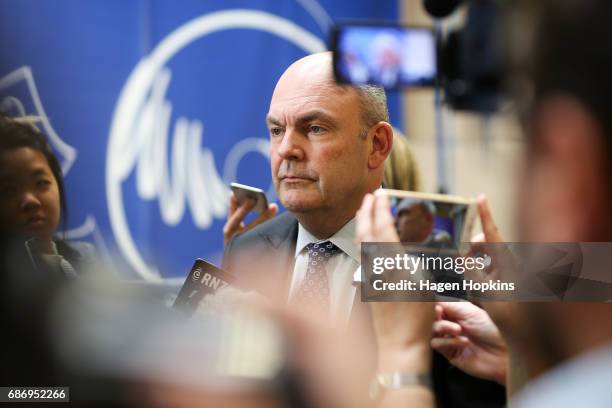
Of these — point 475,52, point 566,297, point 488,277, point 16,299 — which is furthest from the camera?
point 488,277

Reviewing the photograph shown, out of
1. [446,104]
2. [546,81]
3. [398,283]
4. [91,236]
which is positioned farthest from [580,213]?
[91,236]

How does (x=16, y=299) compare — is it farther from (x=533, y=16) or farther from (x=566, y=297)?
(x=566, y=297)

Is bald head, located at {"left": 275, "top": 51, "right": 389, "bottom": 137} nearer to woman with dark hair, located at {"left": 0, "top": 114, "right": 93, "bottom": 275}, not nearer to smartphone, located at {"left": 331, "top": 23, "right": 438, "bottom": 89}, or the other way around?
smartphone, located at {"left": 331, "top": 23, "right": 438, "bottom": 89}

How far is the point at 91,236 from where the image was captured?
0.99m

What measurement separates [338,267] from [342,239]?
0.03 meters

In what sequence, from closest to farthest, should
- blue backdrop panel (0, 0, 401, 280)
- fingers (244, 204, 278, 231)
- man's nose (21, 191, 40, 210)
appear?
man's nose (21, 191, 40, 210) → fingers (244, 204, 278, 231) → blue backdrop panel (0, 0, 401, 280)

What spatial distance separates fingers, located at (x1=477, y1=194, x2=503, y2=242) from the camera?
30.6 inches

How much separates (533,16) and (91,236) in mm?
708

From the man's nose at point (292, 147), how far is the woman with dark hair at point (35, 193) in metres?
0.24

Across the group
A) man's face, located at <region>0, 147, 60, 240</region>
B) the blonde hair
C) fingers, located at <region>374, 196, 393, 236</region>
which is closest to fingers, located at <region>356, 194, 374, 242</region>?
fingers, located at <region>374, 196, 393, 236</region>

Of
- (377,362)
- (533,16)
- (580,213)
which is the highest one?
(533,16)

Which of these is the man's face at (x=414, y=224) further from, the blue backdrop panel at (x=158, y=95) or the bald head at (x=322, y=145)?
the blue backdrop panel at (x=158, y=95)

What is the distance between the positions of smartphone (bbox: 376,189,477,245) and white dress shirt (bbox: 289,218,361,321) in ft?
0.19

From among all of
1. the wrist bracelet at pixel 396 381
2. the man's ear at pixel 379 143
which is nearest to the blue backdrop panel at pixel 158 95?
the man's ear at pixel 379 143
